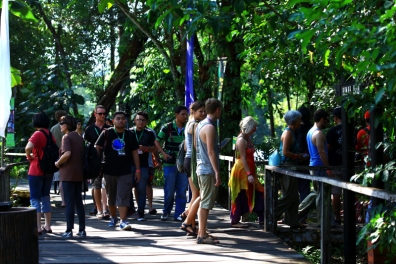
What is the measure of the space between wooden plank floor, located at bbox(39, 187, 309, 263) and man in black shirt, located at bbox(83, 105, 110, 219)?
833 mm

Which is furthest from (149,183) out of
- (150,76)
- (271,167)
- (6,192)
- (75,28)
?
(75,28)

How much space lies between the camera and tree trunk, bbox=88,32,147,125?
21750mm

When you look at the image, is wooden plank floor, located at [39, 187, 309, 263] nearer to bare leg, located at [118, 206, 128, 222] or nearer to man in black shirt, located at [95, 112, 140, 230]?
bare leg, located at [118, 206, 128, 222]

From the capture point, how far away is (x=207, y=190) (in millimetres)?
9070

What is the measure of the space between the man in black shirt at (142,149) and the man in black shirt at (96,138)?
56 cm

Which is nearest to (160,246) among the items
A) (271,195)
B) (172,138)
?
(271,195)

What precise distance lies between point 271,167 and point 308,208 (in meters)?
1.42

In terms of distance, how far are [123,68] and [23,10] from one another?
15.3 m

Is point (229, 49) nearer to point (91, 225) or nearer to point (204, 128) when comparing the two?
point (91, 225)

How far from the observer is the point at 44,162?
1002 centimetres

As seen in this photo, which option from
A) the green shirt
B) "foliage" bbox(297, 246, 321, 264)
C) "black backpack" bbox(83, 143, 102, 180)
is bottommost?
"foliage" bbox(297, 246, 321, 264)

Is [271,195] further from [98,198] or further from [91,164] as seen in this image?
[98,198]

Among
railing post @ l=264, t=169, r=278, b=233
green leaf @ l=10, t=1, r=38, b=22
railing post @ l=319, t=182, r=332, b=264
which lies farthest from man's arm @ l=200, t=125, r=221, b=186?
green leaf @ l=10, t=1, r=38, b=22

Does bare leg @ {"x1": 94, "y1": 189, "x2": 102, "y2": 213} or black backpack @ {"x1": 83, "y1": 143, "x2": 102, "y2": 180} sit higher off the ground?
black backpack @ {"x1": 83, "y1": 143, "x2": 102, "y2": 180}
